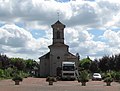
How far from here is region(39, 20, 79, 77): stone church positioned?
94.8m

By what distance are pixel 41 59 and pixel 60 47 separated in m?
6.68

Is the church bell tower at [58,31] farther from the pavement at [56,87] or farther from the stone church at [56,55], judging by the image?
the pavement at [56,87]

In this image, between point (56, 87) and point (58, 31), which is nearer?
point (56, 87)

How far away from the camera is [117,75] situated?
65.0m

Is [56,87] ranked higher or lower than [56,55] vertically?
lower

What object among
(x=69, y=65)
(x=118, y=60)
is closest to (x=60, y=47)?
(x=118, y=60)

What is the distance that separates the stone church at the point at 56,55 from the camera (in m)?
94.8

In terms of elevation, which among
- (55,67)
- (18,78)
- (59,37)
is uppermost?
(59,37)

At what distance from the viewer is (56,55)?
95.3m

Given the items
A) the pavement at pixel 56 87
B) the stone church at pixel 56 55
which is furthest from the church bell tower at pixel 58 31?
the pavement at pixel 56 87

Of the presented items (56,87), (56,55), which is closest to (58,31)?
(56,55)

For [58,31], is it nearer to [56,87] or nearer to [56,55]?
[56,55]

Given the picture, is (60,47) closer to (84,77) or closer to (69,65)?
(69,65)

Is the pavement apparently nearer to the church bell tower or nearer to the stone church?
the stone church
